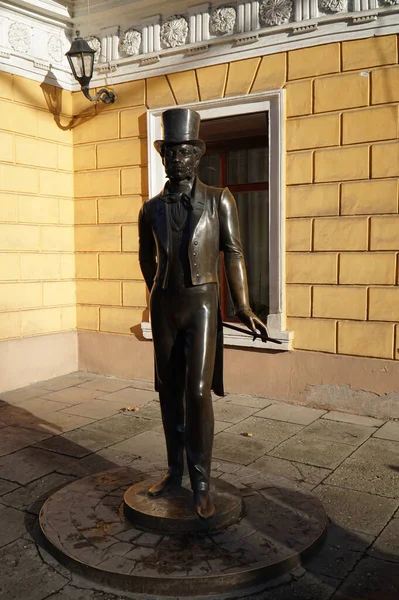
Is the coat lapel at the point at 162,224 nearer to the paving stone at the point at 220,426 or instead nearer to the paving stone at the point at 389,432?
the paving stone at the point at 220,426

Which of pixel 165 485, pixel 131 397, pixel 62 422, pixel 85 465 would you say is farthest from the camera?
pixel 131 397

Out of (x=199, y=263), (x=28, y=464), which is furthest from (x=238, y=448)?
(x=199, y=263)

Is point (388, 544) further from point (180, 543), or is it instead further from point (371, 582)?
point (180, 543)

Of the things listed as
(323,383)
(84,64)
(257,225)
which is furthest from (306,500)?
(84,64)

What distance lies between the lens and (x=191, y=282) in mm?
3379

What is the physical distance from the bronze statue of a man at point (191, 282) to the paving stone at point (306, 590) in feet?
1.81

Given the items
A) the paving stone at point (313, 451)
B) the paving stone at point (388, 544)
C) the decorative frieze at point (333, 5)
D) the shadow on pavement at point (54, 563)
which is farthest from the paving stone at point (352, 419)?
the decorative frieze at point (333, 5)

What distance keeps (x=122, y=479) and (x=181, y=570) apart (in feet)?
4.14

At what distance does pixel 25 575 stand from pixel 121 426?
2.67m

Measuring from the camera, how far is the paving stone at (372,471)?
4234 millimetres

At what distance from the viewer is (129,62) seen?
7.49 meters

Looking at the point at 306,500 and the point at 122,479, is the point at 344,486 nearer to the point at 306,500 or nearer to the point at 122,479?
the point at 306,500

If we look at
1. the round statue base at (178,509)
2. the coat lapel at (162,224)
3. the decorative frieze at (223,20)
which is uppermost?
the decorative frieze at (223,20)

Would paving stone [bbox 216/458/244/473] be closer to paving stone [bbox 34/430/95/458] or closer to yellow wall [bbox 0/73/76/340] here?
paving stone [bbox 34/430/95/458]
